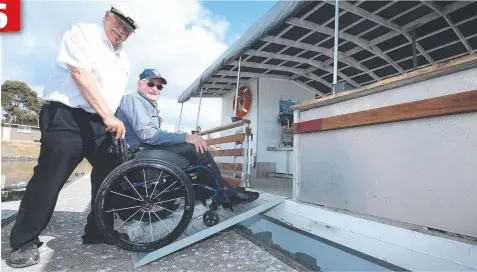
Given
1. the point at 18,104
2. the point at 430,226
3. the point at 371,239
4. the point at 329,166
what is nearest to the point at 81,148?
the point at 329,166

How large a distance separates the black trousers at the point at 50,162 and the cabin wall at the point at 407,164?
1.82 m

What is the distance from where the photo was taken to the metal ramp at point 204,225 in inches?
71.7

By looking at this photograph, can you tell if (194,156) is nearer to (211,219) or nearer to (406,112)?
(211,219)

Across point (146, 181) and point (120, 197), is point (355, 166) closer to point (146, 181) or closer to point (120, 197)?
point (146, 181)

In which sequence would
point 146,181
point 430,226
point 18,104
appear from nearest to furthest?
point 430,226
point 146,181
point 18,104

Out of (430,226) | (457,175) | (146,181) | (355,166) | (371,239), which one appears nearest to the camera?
(457,175)

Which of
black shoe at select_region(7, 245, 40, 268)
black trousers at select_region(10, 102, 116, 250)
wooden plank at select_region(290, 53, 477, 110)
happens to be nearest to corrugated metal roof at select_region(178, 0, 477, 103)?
wooden plank at select_region(290, 53, 477, 110)

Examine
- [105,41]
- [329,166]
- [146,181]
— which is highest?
[105,41]

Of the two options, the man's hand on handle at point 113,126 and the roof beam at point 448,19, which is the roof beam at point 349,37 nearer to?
the roof beam at point 448,19

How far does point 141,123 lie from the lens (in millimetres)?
2139

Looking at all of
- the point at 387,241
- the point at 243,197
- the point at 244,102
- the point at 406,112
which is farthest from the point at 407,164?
the point at 244,102

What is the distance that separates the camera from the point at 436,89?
157cm

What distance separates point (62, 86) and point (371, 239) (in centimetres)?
224

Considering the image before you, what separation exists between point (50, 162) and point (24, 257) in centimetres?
57
